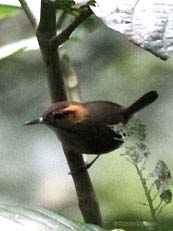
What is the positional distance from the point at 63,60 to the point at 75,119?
6.4 inches

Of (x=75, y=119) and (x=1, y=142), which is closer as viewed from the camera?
(x=75, y=119)

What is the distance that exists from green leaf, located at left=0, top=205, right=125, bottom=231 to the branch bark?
19 cm

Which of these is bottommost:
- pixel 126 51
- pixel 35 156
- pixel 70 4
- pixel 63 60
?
pixel 35 156

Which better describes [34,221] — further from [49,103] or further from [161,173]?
[49,103]

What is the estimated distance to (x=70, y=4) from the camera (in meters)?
0.93

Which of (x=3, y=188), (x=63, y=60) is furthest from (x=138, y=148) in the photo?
(x=3, y=188)

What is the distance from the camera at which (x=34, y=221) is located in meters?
0.86

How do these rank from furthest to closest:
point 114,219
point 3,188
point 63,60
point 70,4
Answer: point 3,188 < point 114,219 < point 63,60 < point 70,4

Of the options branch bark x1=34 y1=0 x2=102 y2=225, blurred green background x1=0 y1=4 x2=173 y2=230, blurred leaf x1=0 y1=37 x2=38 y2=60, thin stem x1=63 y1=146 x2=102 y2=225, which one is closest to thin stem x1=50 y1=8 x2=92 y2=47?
branch bark x1=34 y1=0 x2=102 y2=225

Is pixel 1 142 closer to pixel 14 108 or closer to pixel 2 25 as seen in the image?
pixel 14 108

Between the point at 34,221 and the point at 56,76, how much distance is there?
0.24 metres

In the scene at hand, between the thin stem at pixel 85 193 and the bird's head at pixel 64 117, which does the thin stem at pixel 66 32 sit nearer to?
the thin stem at pixel 85 193

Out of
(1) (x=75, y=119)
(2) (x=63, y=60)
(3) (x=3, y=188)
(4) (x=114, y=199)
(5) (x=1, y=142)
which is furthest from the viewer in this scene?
(5) (x=1, y=142)

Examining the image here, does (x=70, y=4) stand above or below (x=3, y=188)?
above
